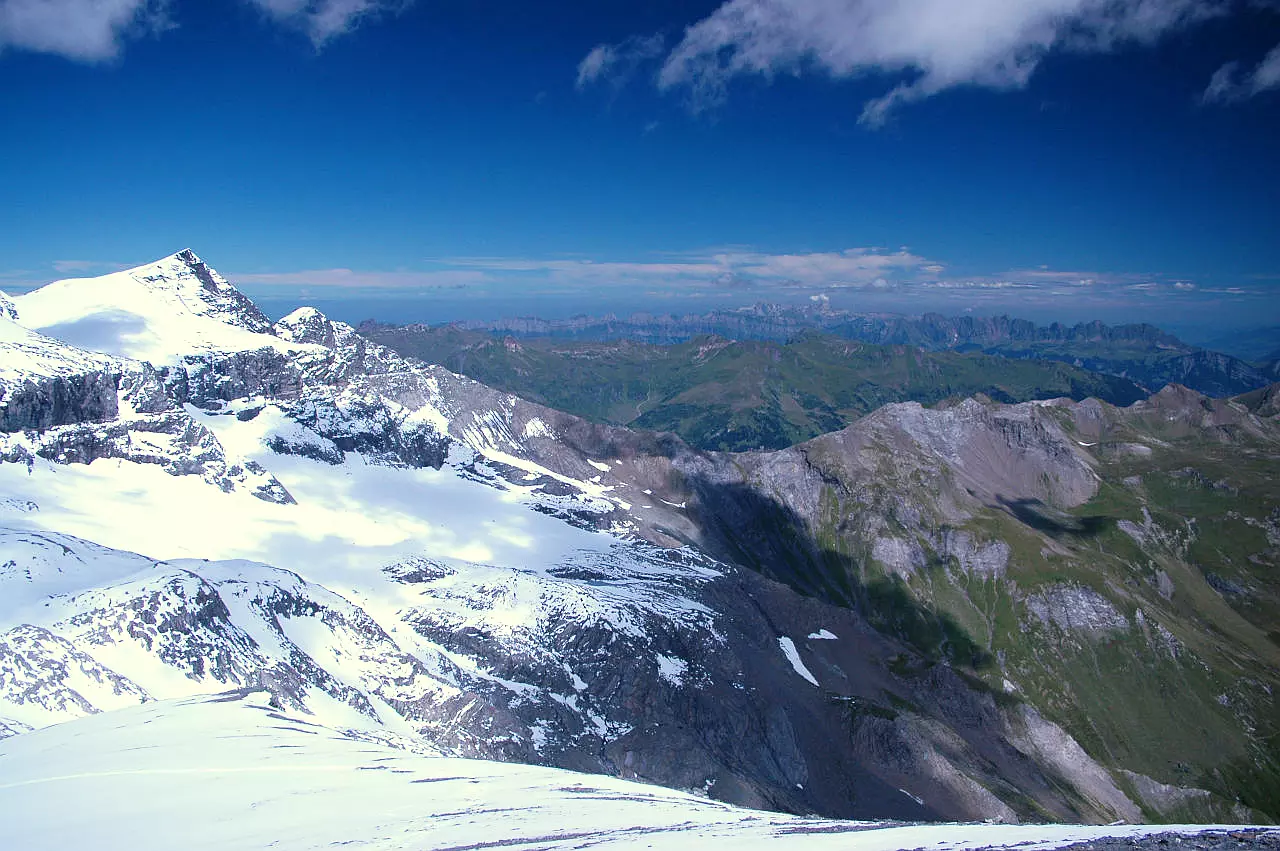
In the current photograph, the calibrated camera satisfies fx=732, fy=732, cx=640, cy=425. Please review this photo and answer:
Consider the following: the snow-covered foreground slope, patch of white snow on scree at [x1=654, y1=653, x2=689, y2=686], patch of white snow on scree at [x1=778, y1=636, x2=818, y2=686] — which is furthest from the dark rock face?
patch of white snow on scree at [x1=778, y1=636, x2=818, y2=686]

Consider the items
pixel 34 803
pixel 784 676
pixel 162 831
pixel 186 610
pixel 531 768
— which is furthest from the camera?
pixel 784 676

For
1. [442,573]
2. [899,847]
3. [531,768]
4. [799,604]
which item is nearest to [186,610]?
[531,768]

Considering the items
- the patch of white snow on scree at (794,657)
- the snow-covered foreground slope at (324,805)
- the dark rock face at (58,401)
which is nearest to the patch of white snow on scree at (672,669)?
the patch of white snow on scree at (794,657)

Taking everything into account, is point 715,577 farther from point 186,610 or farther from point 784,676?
point 186,610

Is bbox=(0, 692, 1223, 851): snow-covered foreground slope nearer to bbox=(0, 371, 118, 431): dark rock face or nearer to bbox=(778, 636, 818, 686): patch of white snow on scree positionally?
bbox=(778, 636, 818, 686): patch of white snow on scree

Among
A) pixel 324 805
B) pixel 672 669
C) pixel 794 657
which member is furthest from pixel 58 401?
pixel 794 657

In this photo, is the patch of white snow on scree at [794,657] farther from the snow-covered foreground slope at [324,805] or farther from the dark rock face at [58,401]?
the dark rock face at [58,401]
